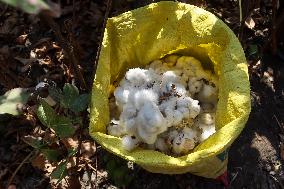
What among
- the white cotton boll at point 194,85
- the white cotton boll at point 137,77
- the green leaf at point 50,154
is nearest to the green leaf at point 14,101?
the green leaf at point 50,154

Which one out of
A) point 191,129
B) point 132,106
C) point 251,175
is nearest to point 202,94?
point 191,129

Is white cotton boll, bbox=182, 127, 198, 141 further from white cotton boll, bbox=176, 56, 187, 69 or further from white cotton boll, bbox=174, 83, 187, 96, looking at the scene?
white cotton boll, bbox=176, 56, 187, 69

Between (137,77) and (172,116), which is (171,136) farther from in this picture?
(137,77)

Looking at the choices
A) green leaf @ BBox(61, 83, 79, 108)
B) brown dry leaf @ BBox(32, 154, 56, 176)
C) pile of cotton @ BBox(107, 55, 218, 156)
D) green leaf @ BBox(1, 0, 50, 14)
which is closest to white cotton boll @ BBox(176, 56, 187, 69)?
pile of cotton @ BBox(107, 55, 218, 156)

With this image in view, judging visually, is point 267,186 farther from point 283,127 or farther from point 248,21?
point 248,21

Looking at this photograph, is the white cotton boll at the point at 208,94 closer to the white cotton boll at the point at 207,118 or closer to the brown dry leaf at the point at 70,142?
the white cotton boll at the point at 207,118
